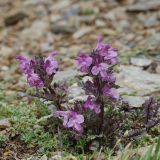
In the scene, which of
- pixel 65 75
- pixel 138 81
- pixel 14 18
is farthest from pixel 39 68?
pixel 14 18

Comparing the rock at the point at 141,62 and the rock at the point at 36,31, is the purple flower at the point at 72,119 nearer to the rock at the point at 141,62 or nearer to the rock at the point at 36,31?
the rock at the point at 141,62

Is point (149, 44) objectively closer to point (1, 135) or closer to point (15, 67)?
point (15, 67)

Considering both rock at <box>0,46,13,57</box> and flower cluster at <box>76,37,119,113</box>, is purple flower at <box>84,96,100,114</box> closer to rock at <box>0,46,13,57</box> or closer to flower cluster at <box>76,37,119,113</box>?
flower cluster at <box>76,37,119,113</box>

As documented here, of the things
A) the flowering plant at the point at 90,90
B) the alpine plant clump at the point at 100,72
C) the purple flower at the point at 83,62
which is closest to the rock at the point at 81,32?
the flowering plant at the point at 90,90

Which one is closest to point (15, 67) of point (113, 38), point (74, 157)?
point (113, 38)

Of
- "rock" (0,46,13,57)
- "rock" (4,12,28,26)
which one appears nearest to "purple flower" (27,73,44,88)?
"rock" (0,46,13,57)

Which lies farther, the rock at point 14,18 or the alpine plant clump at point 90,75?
the rock at point 14,18

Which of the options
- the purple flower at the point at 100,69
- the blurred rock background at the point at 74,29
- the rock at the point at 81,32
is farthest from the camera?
the rock at the point at 81,32
